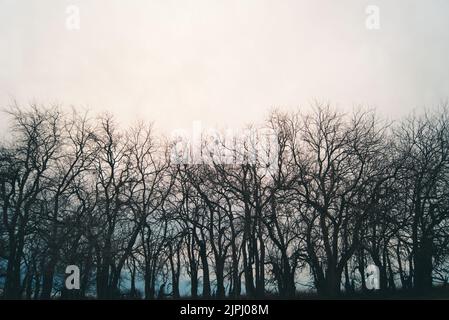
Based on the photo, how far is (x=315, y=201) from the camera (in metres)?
30.1

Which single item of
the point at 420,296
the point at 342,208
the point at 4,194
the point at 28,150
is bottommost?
the point at 420,296

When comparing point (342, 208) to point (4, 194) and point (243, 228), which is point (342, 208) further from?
point (4, 194)

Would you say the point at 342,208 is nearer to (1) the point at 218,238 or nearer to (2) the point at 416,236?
(2) the point at 416,236

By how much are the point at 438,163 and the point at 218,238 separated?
18021 mm

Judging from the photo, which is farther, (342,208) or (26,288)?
(26,288)

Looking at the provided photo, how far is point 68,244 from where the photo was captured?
29844 millimetres

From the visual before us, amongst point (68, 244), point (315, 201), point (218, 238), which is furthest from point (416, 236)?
point (68, 244)

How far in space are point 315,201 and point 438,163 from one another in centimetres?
915
